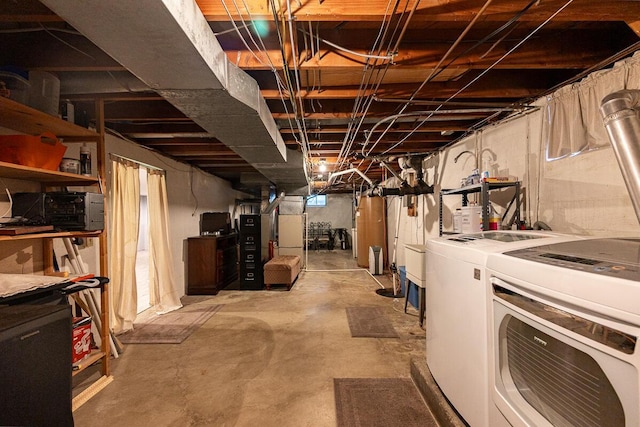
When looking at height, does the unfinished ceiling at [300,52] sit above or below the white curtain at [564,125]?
above

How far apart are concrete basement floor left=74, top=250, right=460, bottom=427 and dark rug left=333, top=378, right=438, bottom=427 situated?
7cm

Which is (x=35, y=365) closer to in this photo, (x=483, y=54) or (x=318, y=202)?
(x=483, y=54)

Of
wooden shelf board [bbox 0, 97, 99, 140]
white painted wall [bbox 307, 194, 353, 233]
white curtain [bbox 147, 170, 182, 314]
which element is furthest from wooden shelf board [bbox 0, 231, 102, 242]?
white painted wall [bbox 307, 194, 353, 233]

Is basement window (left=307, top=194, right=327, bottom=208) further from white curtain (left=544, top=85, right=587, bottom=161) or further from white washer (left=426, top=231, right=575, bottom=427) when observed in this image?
white washer (left=426, top=231, right=575, bottom=427)

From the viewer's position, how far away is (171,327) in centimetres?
305

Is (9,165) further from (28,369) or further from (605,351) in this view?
(605,351)

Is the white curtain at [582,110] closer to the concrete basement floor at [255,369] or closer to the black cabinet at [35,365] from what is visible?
the concrete basement floor at [255,369]

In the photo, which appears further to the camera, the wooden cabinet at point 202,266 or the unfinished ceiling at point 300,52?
the wooden cabinet at point 202,266

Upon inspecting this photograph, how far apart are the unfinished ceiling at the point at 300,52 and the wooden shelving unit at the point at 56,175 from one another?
0.88 ft

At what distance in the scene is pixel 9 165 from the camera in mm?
1422

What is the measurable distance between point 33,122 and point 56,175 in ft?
1.39

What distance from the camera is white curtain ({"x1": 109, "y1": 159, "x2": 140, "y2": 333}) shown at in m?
2.83

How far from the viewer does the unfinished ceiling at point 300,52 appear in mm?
1114

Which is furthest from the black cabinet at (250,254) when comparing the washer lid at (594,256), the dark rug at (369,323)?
the washer lid at (594,256)
